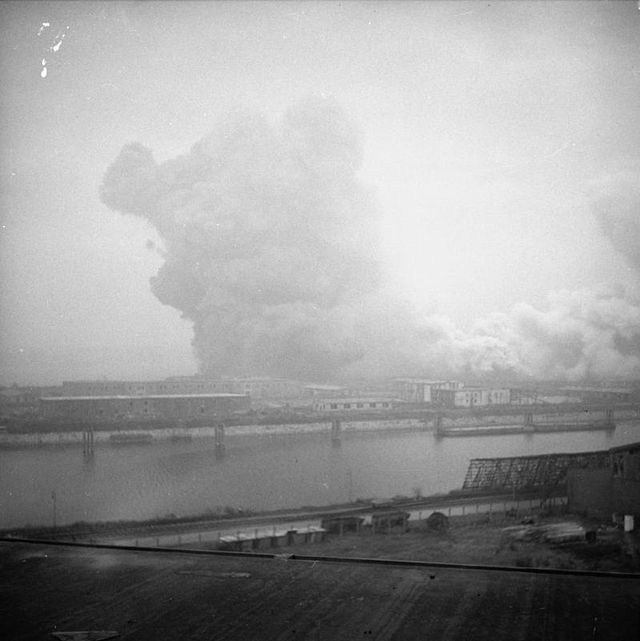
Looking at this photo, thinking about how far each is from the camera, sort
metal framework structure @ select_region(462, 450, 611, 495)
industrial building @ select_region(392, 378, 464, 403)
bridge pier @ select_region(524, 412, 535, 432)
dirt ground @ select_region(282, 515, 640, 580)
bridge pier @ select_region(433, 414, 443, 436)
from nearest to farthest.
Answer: dirt ground @ select_region(282, 515, 640, 580) → metal framework structure @ select_region(462, 450, 611, 495) → bridge pier @ select_region(524, 412, 535, 432) → industrial building @ select_region(392, 378, 464, 403) → bridge pier @ select_region(433, 414, 443, 436)

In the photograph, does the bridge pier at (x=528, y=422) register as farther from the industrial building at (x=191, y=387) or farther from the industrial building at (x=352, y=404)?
the industrial building at (x=191, y=387)

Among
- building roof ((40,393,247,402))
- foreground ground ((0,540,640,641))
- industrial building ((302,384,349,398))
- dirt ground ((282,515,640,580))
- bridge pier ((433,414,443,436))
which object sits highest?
industrial building ((302,384,349,398))

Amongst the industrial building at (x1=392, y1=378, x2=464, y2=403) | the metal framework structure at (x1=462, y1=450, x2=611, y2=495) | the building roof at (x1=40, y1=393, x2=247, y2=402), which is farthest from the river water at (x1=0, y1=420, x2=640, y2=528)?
the building roof at (x1=40, y1=393, x2=247, y2=402)

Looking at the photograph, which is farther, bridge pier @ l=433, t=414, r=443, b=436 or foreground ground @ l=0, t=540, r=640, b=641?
bridge pier @ l=433, t=414, r=443, b=436

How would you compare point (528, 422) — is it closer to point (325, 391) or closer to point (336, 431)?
point (336, 431)

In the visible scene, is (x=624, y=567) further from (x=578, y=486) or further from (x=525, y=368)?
(x=525, y=368)

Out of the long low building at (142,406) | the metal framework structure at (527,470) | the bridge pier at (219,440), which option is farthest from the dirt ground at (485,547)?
the long low building at (142,406)

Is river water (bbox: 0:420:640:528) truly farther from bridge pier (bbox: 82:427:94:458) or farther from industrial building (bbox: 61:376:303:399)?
industrial building (bbox: 61:376:303:399)
